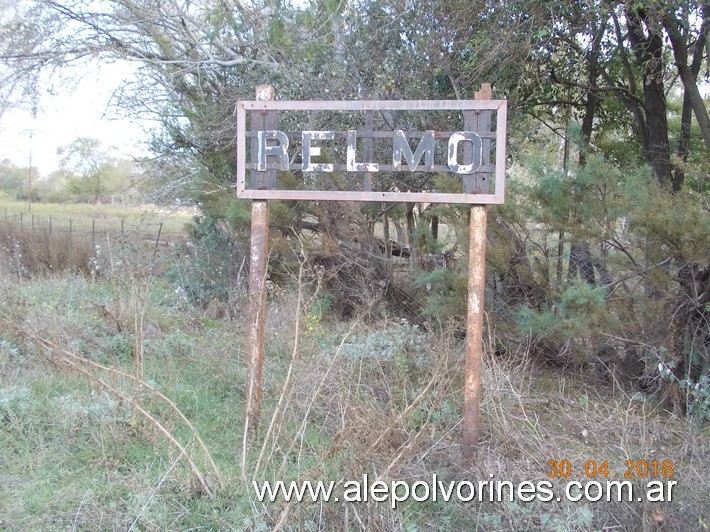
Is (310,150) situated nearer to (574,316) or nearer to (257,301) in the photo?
(257,301)

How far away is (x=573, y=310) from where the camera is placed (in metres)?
5.36

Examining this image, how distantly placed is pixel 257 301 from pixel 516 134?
15.8 ft

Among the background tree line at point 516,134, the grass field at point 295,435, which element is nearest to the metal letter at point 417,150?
the grass field at point 295,435

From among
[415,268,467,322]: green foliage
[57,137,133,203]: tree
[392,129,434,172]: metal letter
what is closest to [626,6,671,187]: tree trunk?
[415,268,467,322]: green foliage

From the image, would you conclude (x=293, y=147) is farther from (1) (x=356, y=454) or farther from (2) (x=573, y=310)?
(1) (x=356, y=454)

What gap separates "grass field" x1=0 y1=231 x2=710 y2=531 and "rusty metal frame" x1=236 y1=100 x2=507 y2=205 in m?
0.89

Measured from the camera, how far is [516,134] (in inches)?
311

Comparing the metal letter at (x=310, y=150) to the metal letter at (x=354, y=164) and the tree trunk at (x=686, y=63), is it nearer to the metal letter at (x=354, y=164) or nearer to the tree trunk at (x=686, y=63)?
the metal letter at (x=354, y=164)

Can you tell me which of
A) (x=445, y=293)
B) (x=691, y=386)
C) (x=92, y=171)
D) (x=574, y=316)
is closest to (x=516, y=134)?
(x=445, y=293)

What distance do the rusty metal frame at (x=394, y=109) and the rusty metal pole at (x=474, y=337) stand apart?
0.13 m

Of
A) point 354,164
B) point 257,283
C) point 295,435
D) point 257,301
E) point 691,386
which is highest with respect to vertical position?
point 354,164

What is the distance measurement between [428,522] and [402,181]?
5.28 m

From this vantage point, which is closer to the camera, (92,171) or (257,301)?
(257,301)

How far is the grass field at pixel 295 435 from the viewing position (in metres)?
3.27
